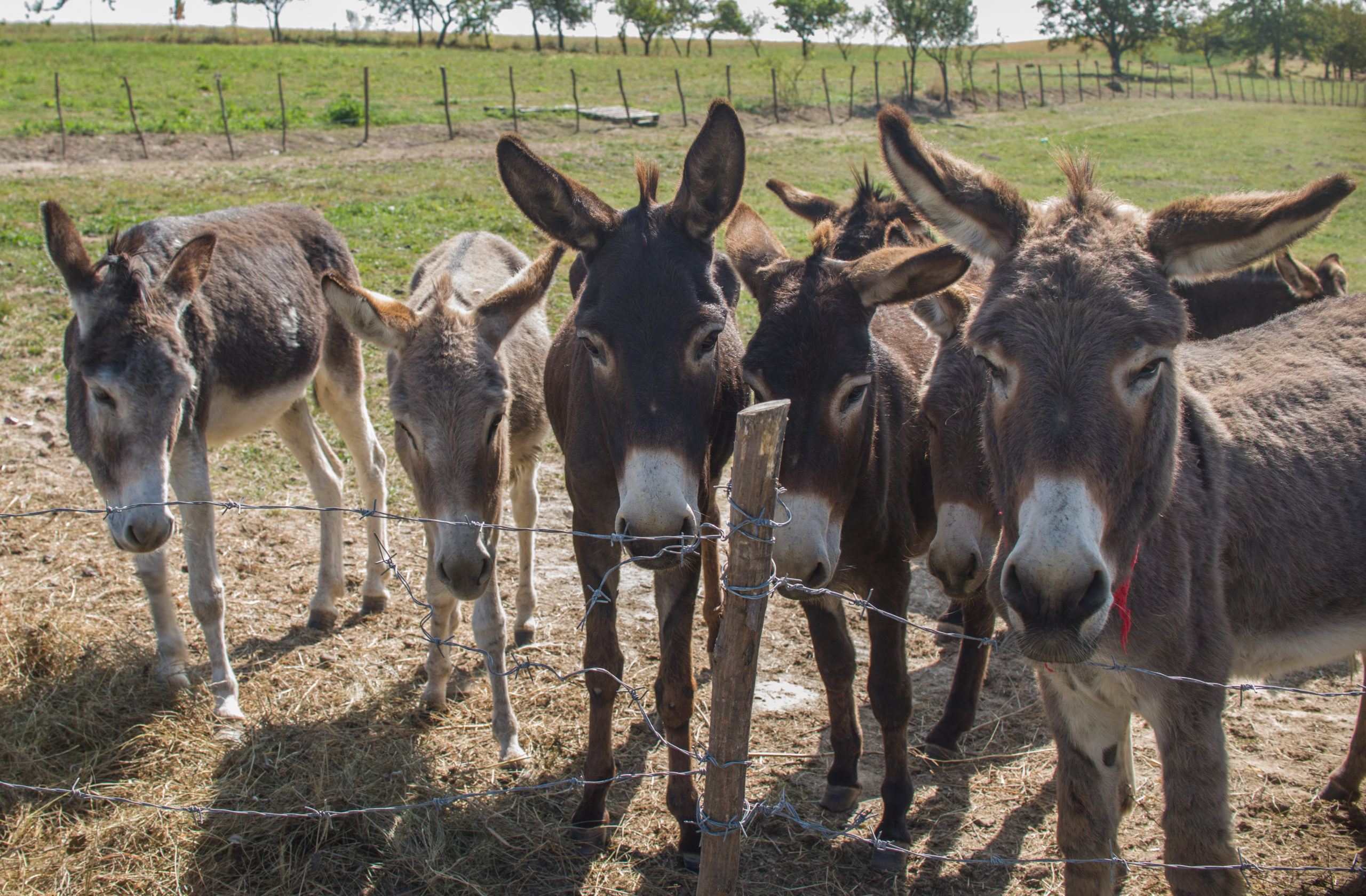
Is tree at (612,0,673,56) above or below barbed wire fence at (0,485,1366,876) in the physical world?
above

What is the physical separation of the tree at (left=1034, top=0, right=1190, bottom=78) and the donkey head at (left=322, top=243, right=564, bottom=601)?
7427 centimetres

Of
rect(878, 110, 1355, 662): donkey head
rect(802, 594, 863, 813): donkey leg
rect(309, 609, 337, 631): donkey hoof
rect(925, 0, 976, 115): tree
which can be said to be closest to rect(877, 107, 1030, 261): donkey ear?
rect(878, 110, 1355, 662): donkey head

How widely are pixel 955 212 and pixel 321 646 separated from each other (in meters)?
4.20

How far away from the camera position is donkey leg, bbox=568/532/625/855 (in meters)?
3.40

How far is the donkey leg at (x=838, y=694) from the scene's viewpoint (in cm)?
349

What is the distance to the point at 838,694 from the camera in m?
3.53

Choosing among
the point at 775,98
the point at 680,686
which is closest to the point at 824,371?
the point at 680,686

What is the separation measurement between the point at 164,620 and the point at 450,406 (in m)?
2.13

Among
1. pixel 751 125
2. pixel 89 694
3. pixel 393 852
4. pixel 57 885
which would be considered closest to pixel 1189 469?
pixel 393 852

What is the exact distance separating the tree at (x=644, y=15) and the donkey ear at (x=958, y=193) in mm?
62485

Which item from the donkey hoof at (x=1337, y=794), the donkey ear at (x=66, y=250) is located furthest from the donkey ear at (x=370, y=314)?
the donkey hoof at (x=1337, y=794)

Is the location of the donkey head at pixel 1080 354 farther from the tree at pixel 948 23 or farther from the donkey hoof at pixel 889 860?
the tree at pixel 948 23

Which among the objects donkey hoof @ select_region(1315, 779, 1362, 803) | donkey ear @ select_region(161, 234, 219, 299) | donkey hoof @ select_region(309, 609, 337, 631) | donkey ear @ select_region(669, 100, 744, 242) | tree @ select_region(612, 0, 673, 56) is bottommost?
donkey hoof @ select_region(1315, 779, 1362, 803)

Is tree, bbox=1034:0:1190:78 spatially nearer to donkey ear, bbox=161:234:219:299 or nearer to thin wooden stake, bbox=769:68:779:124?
thin wooden stake, bbox=769:68:779:124
